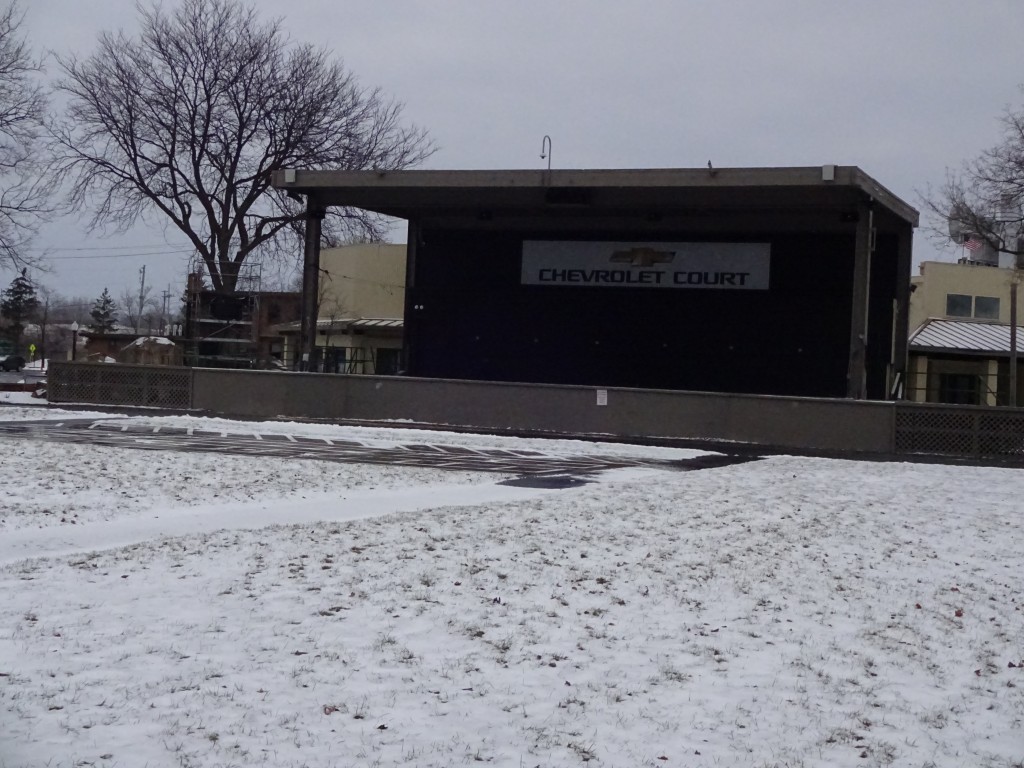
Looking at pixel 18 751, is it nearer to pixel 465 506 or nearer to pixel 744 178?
pixel 465 506

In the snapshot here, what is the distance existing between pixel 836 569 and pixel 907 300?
2657 cm

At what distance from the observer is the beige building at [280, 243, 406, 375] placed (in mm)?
59594

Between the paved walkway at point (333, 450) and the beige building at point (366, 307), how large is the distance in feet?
109

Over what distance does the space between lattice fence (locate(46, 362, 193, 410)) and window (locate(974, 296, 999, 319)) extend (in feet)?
142

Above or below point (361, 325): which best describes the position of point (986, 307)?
above

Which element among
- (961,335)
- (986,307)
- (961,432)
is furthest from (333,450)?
(986,307)

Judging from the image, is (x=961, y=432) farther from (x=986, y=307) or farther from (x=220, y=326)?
(x=986, y=307)

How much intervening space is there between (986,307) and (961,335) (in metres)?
7.46

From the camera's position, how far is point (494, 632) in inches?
279

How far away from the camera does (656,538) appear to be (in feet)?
35.1

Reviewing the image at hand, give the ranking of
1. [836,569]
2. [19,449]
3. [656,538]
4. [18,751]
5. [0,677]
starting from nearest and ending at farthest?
[18,751] < [0,677] < [836,569] < [656,538] < [19,449]

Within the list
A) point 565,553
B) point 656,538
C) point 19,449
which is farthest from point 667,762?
point 19,449

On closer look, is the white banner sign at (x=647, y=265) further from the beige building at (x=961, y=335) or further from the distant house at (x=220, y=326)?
the beige building at (x=961, y=335)

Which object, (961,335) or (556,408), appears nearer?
(556,408)
